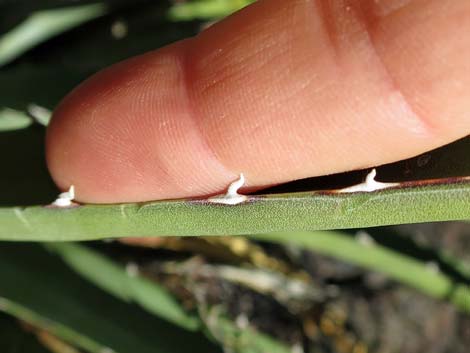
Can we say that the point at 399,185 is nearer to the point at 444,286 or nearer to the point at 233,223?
the point at 233,223

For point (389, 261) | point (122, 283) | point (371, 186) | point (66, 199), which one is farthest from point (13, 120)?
point (389, 261)

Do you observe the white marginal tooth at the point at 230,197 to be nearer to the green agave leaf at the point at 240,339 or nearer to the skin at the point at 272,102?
the skin at the point at 272,102

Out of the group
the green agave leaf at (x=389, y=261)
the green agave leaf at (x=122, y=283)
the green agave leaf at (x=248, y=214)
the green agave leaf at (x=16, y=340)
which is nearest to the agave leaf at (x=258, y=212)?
the green agave leaf at (x=248, y=214)

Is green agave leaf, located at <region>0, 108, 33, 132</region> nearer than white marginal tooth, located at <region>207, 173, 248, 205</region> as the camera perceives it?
No

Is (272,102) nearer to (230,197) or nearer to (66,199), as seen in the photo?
(230,197)

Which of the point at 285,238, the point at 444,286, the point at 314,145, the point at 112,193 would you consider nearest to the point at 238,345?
the point at 285,238

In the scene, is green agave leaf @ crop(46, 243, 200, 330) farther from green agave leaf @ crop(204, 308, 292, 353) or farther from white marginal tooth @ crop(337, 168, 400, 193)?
white marginal tooth @ crop(337, 168, 400, 193)

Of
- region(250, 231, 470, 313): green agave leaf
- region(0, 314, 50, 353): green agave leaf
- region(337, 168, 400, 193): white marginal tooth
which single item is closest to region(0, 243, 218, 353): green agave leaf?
region(0, 314, 50, 353): green agave leaf
